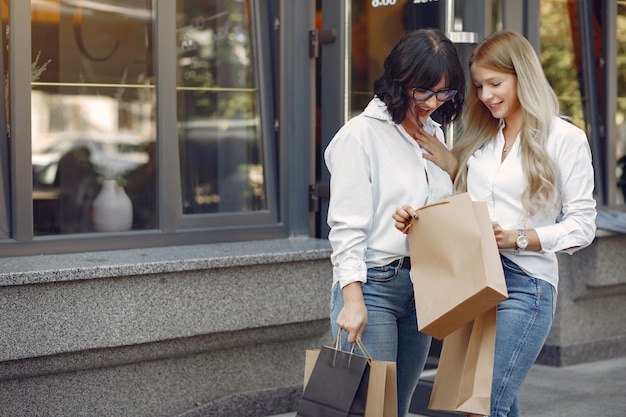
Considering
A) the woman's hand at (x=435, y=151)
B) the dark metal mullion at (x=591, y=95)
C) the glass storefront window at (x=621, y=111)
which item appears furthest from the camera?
the glass storefront window at (x=621, y=111)

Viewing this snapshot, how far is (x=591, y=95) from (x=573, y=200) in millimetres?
3763

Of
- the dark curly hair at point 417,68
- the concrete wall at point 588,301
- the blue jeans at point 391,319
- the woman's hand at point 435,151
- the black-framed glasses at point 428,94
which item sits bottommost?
Answer: the concrete wall at point 588,301

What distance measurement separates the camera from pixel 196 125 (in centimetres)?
506

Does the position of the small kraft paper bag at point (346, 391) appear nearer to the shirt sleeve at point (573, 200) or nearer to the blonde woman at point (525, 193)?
the blonde woman at point (525, 193)

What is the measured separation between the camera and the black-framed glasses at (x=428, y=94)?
2879 millimetres

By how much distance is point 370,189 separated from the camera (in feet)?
9.40

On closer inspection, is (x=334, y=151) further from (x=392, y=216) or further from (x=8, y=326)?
(x=8, y=326)

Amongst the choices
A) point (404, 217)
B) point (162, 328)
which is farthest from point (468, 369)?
point (162, 328)

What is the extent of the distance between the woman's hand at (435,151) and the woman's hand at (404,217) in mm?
309

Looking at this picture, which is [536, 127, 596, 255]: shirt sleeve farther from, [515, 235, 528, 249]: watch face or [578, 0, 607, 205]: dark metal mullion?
[578, 0, 607, 205]: dark metal mullion

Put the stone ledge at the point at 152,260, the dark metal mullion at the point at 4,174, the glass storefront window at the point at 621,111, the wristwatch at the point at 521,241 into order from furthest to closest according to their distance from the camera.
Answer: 1. the glass storefront window at the point at 621,111
2. the dark metal mullion at the point at 4,174
3. the stone ledge at the point at 152,260
4. the wristwatch at the point at 521,241

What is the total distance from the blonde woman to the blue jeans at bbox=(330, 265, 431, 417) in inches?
10.6

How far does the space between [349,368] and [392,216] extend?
0.47 metres

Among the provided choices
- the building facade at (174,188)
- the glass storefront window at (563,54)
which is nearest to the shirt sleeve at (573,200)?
the building facade at (174,188)
